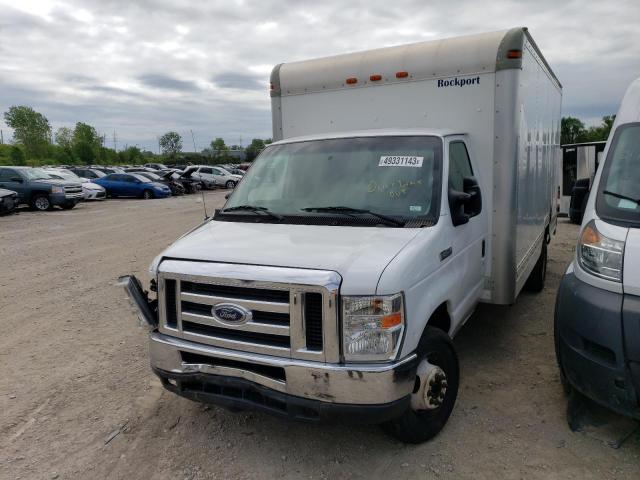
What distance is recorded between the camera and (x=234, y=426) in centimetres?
373

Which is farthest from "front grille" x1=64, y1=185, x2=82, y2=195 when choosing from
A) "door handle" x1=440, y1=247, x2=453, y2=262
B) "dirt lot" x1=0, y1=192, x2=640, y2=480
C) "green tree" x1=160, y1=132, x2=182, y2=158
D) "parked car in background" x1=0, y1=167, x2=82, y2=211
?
"green tree" x1=160, y1=132, x2=182, y2=158

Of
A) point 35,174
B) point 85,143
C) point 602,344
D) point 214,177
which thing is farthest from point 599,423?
point 85,143

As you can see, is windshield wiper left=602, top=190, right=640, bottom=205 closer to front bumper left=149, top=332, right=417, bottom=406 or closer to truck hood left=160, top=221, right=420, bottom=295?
truck hood left=160, top=221, right=420, bottom=295

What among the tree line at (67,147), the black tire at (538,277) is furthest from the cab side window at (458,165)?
the tree line at (67,147)

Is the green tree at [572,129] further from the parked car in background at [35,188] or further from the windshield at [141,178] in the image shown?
the parked car in background at [35,188]

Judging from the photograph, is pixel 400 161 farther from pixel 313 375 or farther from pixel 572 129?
pixel 572 129

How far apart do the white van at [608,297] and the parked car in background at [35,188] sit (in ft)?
68.3

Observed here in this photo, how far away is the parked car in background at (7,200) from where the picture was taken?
17859mm

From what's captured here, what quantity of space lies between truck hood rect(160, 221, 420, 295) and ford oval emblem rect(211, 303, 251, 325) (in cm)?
28

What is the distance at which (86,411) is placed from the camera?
4.01m

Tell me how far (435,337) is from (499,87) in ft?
8.04

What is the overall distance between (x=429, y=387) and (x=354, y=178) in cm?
165

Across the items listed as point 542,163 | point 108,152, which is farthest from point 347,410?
point 108,152

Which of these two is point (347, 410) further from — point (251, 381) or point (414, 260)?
point (414, 260)
